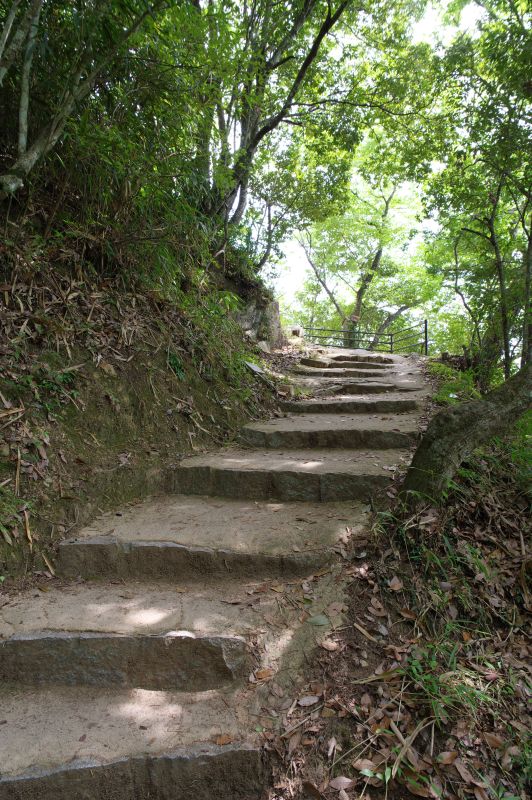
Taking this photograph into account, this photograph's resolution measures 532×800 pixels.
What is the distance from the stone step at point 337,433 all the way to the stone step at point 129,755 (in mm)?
A: 2383

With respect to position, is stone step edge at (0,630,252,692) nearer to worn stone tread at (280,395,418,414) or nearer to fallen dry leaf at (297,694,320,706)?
fallen dry leaf at (297,694,320,706)

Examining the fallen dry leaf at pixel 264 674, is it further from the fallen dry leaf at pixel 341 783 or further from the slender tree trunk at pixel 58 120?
the slender tree trunk at pixel 58 120

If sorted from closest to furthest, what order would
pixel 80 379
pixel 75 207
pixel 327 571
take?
1. pixel 327 571
2. pixel 80 379
3. pixel 75 207

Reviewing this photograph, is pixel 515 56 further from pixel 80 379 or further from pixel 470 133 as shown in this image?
pixel 80 379

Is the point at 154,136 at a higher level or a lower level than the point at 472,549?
higher

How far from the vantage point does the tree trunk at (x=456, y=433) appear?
8.18 feet

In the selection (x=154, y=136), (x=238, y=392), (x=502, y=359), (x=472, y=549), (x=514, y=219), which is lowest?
(x=472, y=549)

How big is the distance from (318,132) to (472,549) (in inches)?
287

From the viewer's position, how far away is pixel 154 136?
11.9ft

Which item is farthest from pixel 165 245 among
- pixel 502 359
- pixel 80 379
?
pixel 502 359

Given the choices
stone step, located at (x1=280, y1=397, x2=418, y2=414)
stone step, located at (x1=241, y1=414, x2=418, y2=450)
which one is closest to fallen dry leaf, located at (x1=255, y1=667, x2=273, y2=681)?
stone step, located at (x1=241, y1=414, x2=418, y2=450)

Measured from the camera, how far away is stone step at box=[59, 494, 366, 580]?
7.92 ft

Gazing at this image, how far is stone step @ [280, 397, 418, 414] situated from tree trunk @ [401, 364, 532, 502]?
6.64 ft

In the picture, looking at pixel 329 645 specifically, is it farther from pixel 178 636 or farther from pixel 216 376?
pixel 216 376
